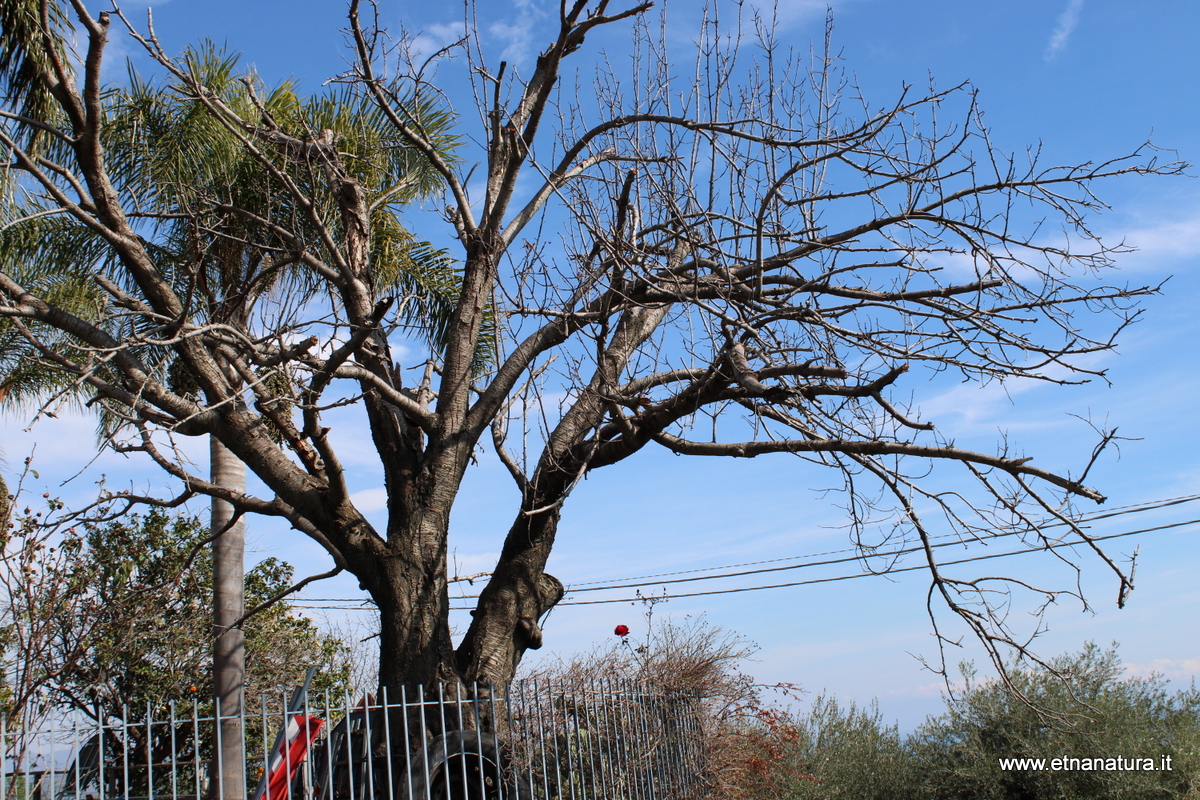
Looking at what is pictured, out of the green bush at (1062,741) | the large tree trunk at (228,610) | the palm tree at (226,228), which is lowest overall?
the green bush at (1062,741)

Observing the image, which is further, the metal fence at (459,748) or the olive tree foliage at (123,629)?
the olive tree foliage at (123,629)

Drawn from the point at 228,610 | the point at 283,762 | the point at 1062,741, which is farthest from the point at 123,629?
the point at 1062,741

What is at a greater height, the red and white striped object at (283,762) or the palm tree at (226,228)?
the palm tree at (226,228)

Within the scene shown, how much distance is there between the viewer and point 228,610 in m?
9.66

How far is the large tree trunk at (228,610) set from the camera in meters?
9.05

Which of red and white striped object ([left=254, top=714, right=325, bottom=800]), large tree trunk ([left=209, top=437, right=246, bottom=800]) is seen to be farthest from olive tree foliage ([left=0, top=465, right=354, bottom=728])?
red and white striped object ([left=254, top=714, right=325, bottom=800])

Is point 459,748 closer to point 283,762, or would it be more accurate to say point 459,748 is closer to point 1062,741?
point 283,762

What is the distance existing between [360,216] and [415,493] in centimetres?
253

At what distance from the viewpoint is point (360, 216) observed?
749cm

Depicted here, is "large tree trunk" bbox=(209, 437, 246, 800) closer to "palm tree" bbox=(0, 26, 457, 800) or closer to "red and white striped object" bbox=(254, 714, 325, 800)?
"palm tree" bbox=(0, 26, 457, 800)

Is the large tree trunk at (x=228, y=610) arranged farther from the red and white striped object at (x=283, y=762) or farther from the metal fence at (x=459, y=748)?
the red and white striped object at (x=283, y=762)

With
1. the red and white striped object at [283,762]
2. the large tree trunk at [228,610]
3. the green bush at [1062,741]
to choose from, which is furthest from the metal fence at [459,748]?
the green bush at [1062,741]

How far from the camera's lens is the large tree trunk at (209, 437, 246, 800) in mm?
9047

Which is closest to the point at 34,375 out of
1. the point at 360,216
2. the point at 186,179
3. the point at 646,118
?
the point at 186,179
